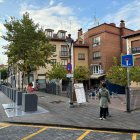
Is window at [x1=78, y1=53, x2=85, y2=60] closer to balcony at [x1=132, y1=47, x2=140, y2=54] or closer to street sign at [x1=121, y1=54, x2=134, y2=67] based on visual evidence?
balcony at [x1=132, y1=47, x2=140, y2=54]

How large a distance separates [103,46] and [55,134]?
3612cm

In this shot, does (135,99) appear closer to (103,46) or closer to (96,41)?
(103,46)

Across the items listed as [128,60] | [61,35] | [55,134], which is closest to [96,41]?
[61,35]

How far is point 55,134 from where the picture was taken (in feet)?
30.0

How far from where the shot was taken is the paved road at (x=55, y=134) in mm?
8578

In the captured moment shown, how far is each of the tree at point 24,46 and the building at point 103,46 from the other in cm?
1874

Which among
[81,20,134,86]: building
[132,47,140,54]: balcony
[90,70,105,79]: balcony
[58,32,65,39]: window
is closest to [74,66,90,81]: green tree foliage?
[81,20,134,86]: building

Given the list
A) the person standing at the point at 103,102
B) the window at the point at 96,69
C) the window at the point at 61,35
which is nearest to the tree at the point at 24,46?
the person standing at the point at 103,102

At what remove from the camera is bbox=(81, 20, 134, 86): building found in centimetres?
4412

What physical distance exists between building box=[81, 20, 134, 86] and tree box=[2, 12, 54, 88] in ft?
61.5

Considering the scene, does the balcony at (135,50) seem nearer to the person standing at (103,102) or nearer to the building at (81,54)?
Result: the building at (81,54)

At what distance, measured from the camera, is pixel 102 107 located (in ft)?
37.3

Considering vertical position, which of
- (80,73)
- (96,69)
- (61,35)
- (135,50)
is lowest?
(80,73)

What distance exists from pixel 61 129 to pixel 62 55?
131ft
